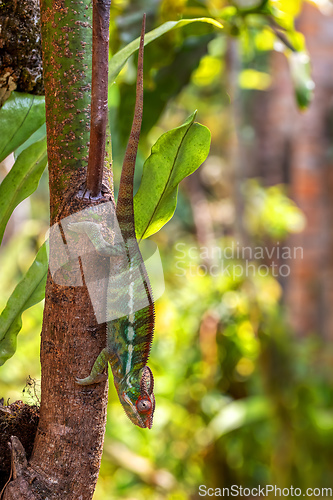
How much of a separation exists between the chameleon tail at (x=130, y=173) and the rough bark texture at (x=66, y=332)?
0.04 m

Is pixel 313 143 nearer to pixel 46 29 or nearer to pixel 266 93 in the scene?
pixel 266 93

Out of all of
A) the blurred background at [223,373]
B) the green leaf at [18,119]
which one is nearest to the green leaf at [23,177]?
the green leaf at [18,119]

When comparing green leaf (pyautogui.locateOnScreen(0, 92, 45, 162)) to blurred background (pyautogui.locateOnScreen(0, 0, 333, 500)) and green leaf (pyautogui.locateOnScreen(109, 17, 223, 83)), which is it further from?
blurred background (pyautogui.locateOnScreen(0, 0, 333, 500))

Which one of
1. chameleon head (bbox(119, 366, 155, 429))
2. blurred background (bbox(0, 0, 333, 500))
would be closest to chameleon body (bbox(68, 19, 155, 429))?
chameleon head (bbox(119, 366, 155, 429))

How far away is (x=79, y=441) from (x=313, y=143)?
11.9 feet

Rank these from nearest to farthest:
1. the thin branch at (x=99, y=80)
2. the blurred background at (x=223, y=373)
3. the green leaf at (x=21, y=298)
Result: the thin branch at (x=99, y=80)
the green leaf at (x=21, y=298)
the blurred background at (x=223, y=373)

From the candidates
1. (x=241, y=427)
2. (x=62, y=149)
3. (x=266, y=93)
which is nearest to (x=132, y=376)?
(x=62, y=149)

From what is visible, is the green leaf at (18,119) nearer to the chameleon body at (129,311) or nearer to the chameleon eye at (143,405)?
the chameleon body at (129,311)

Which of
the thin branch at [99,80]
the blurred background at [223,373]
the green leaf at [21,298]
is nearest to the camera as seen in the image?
the thin branch at [99,80]

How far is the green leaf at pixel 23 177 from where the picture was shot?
564 millimetres

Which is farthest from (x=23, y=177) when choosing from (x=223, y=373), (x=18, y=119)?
(x=223, y=373)

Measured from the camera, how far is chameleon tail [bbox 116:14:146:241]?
0.45m

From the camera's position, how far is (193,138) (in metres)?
0.49

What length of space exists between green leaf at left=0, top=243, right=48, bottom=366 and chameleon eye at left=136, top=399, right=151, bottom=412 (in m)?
0.17
